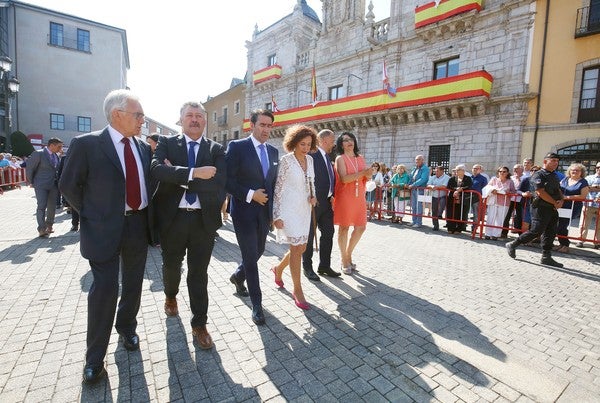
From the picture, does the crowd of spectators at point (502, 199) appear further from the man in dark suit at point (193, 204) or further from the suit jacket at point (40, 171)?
the suit jacket at point (40, 171)

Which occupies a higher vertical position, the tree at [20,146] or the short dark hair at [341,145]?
the tree at [20,146]

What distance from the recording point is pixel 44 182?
650 centimetres

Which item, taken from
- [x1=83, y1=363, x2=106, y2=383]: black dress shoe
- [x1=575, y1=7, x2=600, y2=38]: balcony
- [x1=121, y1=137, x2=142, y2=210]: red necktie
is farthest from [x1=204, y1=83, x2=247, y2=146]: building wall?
[x1=83, y1=363, x2=106, y2=383]: black dress shoe

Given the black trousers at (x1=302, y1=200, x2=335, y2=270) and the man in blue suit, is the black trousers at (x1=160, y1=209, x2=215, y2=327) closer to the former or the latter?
the black trousers at (x1=302, y1=200, x2=335, y2=270)

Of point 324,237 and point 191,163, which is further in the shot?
point 324,237

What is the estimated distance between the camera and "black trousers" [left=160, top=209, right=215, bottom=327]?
2.65 meters

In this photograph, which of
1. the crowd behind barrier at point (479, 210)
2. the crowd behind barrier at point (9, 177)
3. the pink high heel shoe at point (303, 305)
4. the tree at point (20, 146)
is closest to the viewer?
the pink high heel shoe at point (303, 305)

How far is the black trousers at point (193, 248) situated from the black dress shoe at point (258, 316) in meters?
0.52

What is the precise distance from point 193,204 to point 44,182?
5908mm

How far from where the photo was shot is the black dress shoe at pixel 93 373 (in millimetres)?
2133

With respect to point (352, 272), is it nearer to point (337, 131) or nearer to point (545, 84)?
point (545, 84)

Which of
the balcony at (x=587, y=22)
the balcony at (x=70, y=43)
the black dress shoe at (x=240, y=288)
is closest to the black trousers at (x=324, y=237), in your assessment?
the black dress shoe at (x=240, y=288)

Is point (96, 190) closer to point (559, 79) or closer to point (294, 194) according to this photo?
point (294, 194)

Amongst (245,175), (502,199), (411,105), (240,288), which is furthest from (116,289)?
(411,105)
